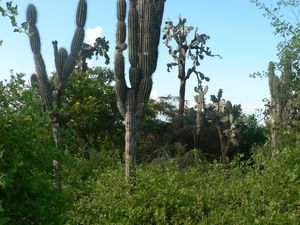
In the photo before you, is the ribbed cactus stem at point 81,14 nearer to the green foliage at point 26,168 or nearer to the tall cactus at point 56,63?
the tall cactus at point 56,63

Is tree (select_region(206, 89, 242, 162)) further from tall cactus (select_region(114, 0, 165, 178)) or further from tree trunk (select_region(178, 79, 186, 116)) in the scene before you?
tall cactus (select_region(114, 0, 165, 178))

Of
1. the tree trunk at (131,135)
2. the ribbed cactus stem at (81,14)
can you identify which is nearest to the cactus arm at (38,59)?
the ribbed cactus stem at (81,14)

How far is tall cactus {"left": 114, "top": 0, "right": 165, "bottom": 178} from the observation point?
1399 centimetres

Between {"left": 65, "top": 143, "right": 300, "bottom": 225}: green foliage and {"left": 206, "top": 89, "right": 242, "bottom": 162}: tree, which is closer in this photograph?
{"left": 65, "top": 143, "right": 300, "bottom": 225}: green foliage

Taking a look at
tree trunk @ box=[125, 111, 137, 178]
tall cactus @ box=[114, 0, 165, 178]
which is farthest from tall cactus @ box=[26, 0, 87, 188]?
tree trunk @ box=[125, 111, 137, 178]

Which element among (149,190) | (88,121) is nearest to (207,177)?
(149,190)

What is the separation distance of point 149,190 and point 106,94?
58.2ft

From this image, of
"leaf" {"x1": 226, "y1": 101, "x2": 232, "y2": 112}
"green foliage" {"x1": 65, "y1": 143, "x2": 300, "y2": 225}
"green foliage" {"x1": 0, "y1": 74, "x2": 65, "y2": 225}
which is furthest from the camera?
"leaf" {"x1": 226, "y1": 101, "x2": 232, "y2": 112}

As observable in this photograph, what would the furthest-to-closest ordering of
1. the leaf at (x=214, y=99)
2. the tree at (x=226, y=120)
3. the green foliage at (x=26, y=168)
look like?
1. the leaf at (x=214, y=99)
2. the tree at (x=226, y=120)
3. the green foliage at (x=26, y=168)

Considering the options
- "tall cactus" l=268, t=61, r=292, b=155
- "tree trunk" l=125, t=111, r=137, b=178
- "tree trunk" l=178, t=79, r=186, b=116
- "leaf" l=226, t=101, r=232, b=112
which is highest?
"tree trunk" l=178, t=79, r=186, b=116

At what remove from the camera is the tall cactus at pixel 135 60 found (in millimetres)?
13992

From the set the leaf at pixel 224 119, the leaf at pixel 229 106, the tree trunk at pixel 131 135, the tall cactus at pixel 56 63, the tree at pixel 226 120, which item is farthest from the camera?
the leaf at pixel 229 106

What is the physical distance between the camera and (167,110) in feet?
107

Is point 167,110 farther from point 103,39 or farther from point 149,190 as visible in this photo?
point 149,190
